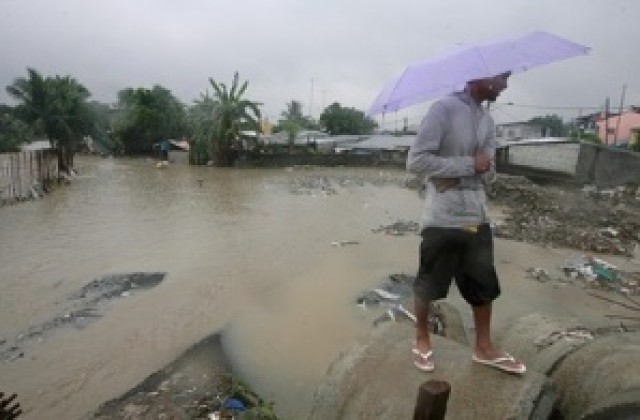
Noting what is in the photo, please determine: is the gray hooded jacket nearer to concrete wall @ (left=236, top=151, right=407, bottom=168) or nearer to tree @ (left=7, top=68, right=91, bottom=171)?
tree @ (left=7, top=68, right=91, bottom=171)

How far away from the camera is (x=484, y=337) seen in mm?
2771

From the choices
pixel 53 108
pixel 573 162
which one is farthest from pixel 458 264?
pixel 53 108

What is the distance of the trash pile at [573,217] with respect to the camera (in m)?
10.8

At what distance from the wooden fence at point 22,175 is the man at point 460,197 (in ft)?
57.0

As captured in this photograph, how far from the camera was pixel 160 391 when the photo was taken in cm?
496

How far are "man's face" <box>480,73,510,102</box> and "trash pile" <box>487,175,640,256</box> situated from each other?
8.70 meters

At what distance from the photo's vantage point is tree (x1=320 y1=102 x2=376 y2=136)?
47812mm

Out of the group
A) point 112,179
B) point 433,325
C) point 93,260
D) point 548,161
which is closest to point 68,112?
point 112,179

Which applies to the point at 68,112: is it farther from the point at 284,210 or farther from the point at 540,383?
the point at 540,383

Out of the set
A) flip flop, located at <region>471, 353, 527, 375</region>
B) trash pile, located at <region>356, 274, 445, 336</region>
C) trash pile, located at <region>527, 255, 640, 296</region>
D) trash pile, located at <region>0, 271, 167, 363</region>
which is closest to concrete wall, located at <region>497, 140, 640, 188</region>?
trash pile, located at <region>527, 255, 640, 296</region>

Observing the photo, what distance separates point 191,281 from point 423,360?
22.0 ft

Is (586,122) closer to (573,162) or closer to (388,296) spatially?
(573,162)

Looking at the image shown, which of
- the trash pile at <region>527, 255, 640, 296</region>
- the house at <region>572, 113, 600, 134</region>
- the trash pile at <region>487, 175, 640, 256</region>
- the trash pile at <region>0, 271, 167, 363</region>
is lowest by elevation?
the trash pile at <region>0, 271, 167, 363</region>

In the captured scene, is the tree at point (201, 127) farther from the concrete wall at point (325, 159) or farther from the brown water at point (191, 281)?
the brown water at point (191, 281)
